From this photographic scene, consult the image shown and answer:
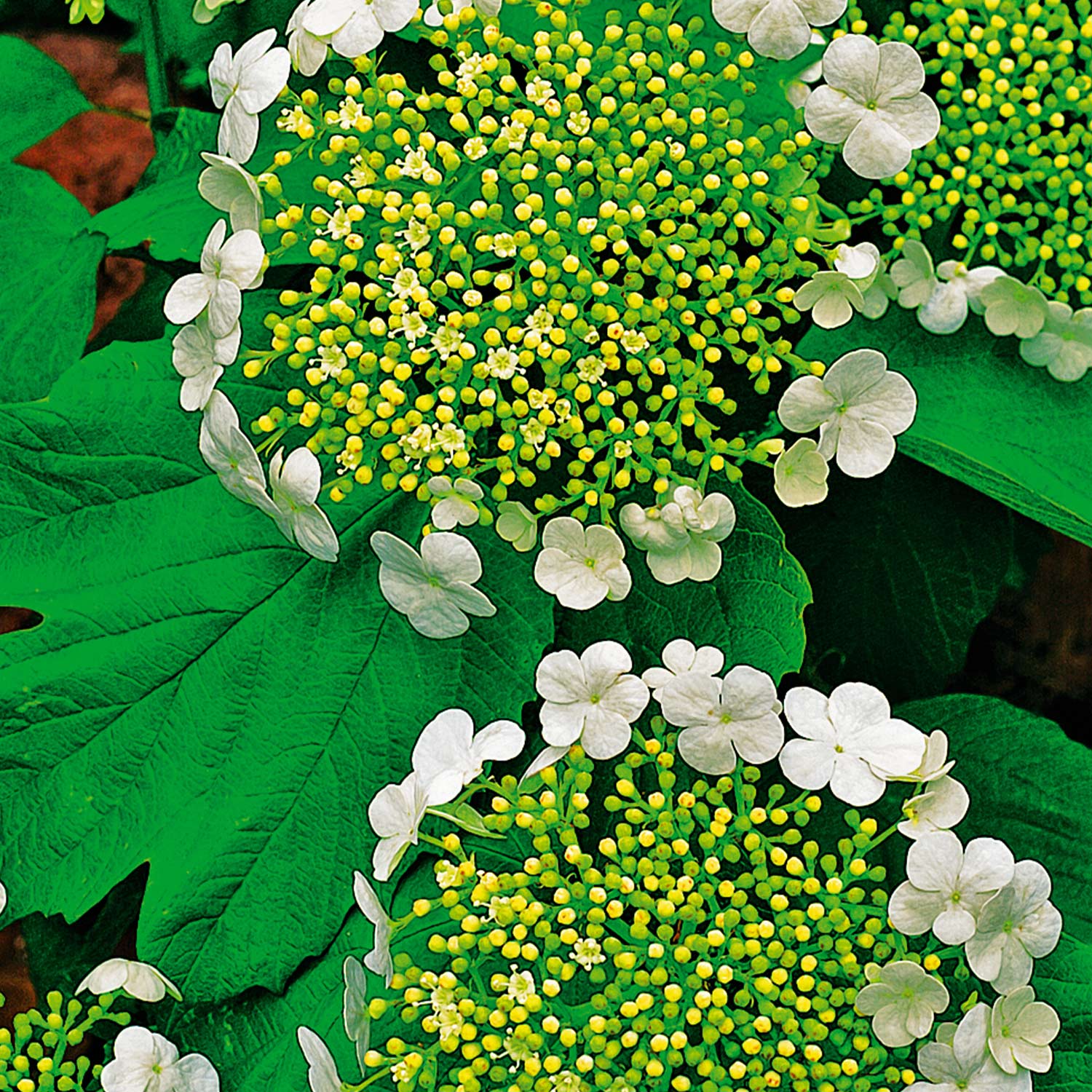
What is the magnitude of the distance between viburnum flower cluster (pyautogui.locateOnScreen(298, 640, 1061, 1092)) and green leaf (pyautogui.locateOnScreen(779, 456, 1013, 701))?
0.26 meters

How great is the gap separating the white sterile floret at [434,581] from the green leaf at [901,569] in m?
0.34

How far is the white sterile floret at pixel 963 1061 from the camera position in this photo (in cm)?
70

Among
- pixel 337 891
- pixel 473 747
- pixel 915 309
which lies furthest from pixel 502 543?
pixel 915 309

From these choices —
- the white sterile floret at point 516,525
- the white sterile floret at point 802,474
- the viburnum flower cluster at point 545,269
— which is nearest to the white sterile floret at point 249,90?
the viburnum flower cluster at point 545,269

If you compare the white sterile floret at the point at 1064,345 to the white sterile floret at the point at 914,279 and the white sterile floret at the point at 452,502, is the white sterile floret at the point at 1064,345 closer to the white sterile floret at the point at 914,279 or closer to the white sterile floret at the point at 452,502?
the white sterile floret at the point at 914,279

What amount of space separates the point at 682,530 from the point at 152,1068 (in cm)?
50

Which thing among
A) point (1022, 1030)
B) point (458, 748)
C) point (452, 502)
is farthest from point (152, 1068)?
point (1022, 1030)

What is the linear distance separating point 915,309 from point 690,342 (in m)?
0.25

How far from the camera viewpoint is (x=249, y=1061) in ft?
2.85

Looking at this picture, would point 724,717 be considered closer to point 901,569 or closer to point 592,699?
point 592,699

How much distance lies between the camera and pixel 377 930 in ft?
2.39

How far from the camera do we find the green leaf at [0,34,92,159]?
1072mm

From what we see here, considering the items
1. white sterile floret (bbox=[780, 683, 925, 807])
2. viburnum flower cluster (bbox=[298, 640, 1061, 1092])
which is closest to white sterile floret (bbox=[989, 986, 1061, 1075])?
viburnum flower cluster (bbox=[298, 640, 1061, 1092])

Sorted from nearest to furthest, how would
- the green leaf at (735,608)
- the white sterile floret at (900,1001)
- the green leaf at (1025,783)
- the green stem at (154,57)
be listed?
the white sterile floret at (900,1001) → the green leaf at (735,608) → the green leaf at (1025,783) → the green stem at (154,57)
